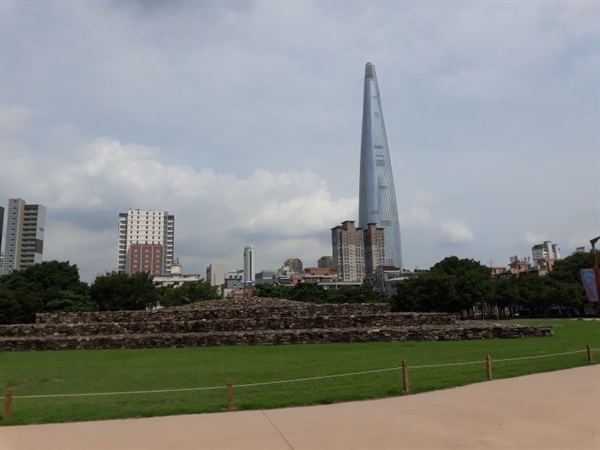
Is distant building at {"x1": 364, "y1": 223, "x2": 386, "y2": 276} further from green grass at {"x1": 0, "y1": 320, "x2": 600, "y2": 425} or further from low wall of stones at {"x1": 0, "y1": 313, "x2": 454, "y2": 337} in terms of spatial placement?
green grass at {"x1": 0, "y1": 320, "x2": 600, "y2": 425}

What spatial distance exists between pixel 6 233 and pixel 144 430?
127 m

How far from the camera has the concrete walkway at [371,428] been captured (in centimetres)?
724

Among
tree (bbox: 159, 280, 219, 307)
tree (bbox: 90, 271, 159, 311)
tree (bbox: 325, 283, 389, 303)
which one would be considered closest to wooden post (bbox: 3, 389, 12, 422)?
tree (bbox: 90, 271, 159, 311)

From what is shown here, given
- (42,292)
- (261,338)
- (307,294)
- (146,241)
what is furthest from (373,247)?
(261,338)

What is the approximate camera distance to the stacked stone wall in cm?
2588

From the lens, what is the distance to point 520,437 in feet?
24.3

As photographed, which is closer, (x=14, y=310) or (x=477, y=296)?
(x=14, y=310)

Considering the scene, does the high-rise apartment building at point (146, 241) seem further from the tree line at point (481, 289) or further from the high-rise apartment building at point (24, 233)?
the tree line at point (481, 289)

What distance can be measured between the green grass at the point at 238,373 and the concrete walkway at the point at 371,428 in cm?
89

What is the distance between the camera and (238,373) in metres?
15.2

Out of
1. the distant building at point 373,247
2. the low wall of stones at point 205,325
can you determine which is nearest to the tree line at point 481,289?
the low wall of stones at point 205,325

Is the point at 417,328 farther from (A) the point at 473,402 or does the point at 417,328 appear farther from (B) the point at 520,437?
(B) the point at 520,437

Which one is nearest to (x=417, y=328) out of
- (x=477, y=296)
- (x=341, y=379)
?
(x=341, y=379)

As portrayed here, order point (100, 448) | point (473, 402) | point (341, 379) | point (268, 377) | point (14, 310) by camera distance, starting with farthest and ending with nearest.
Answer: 1. point (14, 310)
2. point (268, 377)
3. point (341, 379)
4. point (473, 402)
5. point (100, 448)
